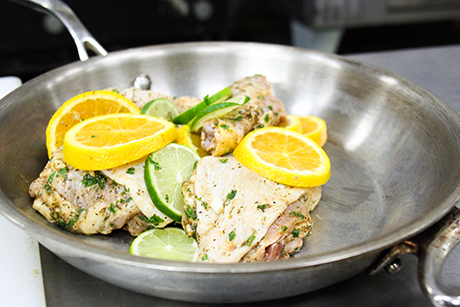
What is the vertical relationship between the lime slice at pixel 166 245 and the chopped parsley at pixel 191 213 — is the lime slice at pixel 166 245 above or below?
below

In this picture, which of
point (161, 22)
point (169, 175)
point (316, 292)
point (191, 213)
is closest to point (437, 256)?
point (316, 292)

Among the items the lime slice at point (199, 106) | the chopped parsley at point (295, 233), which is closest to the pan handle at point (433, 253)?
the chopped parsley at point (295, 233)

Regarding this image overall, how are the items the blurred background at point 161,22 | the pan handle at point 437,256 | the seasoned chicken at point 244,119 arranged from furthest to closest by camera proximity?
the blurred background at point 161,22 < the seasoned chicken at point 244,119 < the pan handle at point 437,256

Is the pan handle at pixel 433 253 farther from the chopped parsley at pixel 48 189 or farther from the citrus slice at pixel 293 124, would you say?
the chopped parsley at pixel 48 189

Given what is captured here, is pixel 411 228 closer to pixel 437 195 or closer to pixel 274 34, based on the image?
pixel 437 195

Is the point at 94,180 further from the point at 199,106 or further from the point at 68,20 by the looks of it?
the point at 68,20
